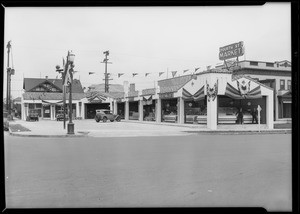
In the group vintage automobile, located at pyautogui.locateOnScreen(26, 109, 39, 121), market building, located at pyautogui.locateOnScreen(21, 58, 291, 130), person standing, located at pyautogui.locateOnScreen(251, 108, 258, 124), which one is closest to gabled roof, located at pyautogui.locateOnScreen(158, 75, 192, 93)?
market building, located at pyautogui.locateOnScreen(21, 58, 291, 130)

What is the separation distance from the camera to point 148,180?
6.95 metres

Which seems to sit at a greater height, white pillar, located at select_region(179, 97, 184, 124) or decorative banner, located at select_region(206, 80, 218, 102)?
decorative banner, located at select_region(206, 80, 218, 102)

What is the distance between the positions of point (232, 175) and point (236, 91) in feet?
62.2

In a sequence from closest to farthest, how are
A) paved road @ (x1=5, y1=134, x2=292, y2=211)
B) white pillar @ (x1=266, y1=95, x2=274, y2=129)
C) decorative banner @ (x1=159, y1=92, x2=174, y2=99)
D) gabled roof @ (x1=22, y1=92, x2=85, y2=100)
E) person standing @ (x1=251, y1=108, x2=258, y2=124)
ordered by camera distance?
paved road @ (x1=5, y1=134, x2=292, y2=211), gabled roof @ (x1=22, y1=92, x2=85, y2=100), white pillar @ (x1=266, y1=95, x2=274, y2=129), person standing @ (x1=251, y1=108, x2=258, y2=124), decorative banner @ (x1=159, y1=92, x2=174, y2=99)

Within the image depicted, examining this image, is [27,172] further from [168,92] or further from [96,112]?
[168,92]

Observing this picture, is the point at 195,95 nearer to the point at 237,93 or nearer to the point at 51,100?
the point at 237,93

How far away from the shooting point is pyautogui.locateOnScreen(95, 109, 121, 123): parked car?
84.2 ft

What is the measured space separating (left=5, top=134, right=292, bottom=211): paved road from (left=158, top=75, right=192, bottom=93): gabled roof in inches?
714

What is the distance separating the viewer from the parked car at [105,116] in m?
25.7

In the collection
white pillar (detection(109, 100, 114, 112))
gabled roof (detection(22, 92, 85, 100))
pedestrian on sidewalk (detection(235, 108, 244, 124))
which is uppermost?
gabled roof (detection(22, 92, 85, 100))

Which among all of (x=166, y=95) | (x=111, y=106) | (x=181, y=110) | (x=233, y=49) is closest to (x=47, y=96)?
(x=111, y=106)

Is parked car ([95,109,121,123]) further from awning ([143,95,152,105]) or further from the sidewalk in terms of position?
awning ([143,95,152,105])

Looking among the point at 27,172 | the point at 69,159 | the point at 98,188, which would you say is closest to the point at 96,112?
the point at 69,159

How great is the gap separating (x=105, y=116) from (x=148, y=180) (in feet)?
65.4
